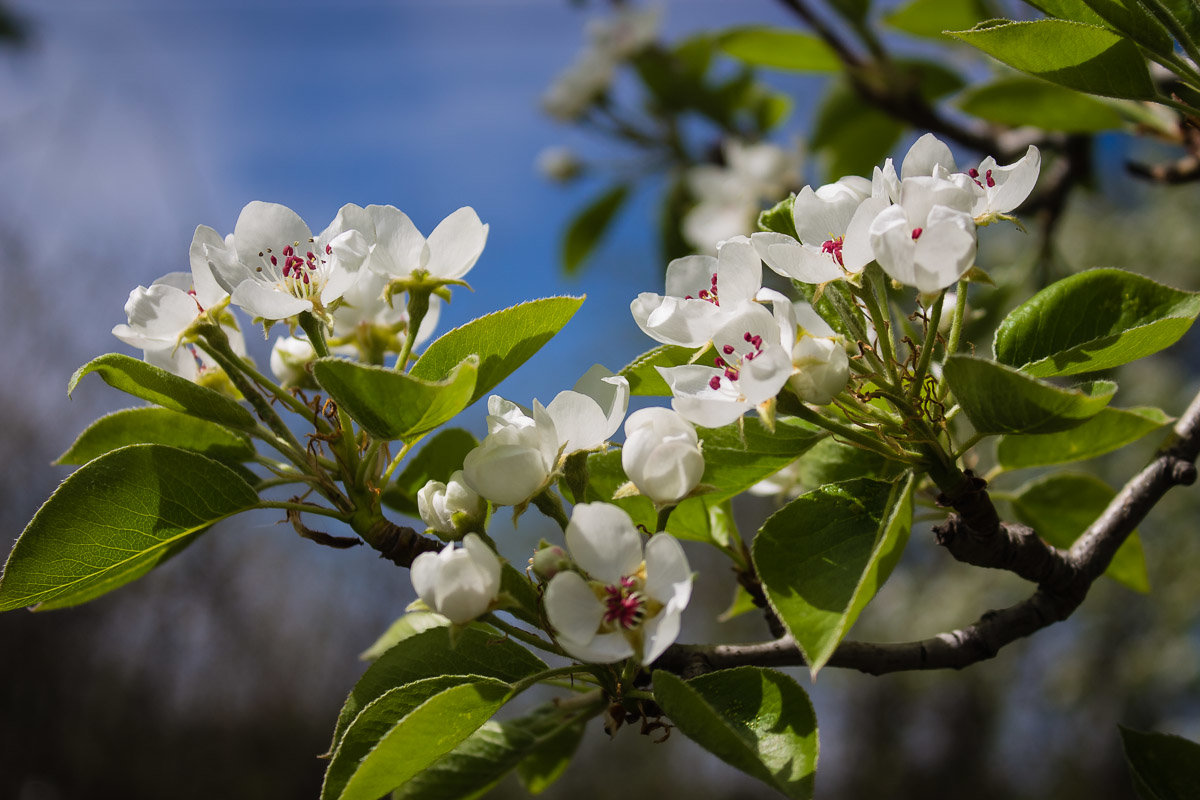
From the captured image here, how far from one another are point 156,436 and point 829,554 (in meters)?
0.70

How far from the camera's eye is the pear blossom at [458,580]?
0.70 metres

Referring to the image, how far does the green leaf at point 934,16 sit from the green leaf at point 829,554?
1455 mm

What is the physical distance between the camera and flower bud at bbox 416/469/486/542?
797 mm

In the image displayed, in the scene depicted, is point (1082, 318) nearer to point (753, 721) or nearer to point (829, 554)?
point (829, 554)

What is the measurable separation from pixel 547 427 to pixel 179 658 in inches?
267

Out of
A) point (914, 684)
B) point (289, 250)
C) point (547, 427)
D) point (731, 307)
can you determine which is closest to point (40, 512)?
point (289, 250)

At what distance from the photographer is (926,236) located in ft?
2.30

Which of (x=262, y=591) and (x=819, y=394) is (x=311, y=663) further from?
(x=819, y=394)

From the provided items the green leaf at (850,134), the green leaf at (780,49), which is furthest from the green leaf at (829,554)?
A: the green leaf at (850,134)

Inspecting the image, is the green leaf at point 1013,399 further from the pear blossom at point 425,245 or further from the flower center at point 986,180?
the pear blossom at point 425,245

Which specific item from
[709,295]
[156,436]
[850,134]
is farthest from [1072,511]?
[850,134]

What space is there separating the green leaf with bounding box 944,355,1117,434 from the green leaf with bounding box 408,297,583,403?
13.0 inches

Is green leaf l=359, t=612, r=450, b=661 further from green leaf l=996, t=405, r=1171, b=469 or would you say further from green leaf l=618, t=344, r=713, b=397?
green leaf l=996, t=405, r=1171, b=469

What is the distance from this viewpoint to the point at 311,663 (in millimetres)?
7148
